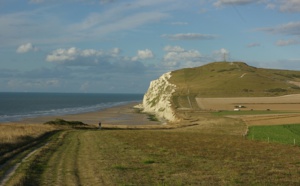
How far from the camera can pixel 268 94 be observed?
136000 millimetres

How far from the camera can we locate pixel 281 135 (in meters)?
42.5

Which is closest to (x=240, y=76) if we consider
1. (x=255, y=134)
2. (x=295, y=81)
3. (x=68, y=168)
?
(x=295, y=81)

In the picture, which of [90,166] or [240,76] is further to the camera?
[240,76]

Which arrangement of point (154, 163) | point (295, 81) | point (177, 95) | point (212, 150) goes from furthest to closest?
point (295, 81) → point (177, 95) → point (212, 150) → point (154, 163)

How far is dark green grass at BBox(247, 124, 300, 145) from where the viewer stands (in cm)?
3831

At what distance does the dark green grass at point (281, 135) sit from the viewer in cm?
3831

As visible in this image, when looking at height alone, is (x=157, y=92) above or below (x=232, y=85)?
below

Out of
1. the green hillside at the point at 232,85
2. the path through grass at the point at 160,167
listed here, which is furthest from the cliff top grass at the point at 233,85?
the path through grass at the point at 160,167

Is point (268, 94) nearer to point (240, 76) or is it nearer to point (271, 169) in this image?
point (240, 76)

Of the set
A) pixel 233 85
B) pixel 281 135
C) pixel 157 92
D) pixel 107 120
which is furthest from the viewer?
pixel 157 92

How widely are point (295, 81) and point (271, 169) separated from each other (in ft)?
548

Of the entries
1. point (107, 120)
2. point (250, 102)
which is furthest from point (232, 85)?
point (107, 120)

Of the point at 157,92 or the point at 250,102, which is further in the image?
the point at 157,92

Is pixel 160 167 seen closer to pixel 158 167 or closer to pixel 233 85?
pixel 158 167
